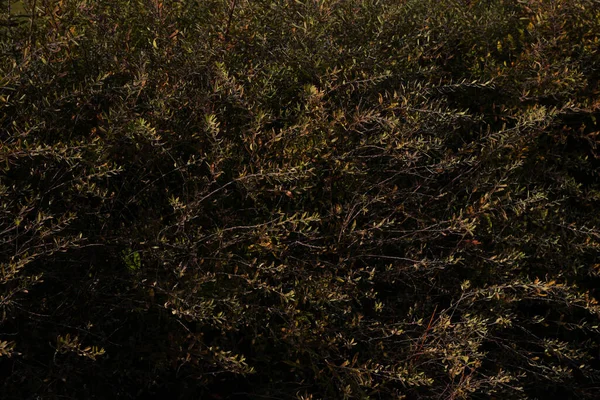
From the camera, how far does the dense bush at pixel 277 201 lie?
A: 3.40 metres

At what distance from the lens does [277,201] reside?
12.7ft

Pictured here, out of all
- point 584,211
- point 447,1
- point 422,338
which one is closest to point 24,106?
point 422,338

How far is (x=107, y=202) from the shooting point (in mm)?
3590

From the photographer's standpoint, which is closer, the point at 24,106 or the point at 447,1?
the point at 24,106

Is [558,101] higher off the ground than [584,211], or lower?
higher

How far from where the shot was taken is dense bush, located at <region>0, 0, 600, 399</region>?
340 cm

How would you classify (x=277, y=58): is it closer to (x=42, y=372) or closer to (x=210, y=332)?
(x=210, y=332)

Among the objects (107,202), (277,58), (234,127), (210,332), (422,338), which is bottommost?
(210,332)

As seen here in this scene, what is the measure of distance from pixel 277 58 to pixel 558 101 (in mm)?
1575

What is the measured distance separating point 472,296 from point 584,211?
1.14 metres

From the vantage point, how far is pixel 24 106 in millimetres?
3451

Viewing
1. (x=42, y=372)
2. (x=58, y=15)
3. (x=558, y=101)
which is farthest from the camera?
(x=558, y=101)

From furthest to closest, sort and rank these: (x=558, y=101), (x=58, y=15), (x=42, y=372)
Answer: (x=558, y=101) < (x=58, y=15) < (x=42, y=372)

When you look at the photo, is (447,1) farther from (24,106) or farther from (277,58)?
(24,106)
